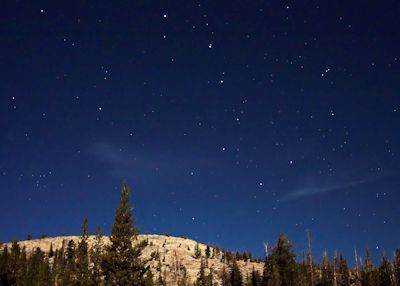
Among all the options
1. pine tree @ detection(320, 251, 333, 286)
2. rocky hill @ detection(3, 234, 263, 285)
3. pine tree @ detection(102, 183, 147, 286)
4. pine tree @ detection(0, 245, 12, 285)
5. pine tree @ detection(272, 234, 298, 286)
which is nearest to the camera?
pine tree @ detection(102, 183, 147, 286)

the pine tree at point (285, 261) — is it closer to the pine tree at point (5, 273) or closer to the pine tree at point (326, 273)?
the pine tree at point (326, 273)

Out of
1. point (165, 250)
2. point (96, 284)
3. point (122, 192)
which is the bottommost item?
point (96, 284)

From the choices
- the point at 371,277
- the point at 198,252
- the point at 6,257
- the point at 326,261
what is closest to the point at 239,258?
the point at 198,252

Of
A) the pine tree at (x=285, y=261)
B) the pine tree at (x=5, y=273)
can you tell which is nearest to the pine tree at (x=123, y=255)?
the pine tree at (x=5, y=273)

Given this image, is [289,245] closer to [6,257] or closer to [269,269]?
[269,269]

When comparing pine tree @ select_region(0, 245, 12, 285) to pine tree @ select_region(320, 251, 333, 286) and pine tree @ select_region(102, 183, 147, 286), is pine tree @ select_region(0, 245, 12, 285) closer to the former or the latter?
pine tree @ select_region(102, 183, 147, 286)

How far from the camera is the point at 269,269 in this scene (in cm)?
6938

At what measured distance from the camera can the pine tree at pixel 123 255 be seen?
2973 centimetres

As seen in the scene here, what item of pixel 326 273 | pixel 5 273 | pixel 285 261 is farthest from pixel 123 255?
pixel 326 273

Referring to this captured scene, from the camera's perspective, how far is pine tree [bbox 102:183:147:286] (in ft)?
97.6

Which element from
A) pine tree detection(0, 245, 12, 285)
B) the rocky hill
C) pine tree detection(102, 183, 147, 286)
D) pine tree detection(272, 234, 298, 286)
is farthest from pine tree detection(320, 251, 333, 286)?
pine tree detection(102, 183, 147, 286)

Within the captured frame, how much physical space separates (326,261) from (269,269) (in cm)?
5162

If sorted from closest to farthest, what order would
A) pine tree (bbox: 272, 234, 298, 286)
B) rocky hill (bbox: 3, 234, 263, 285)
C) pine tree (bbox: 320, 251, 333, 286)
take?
pine tree (bbox: 272, 234, 298, 286) < pine tree (bbox: 320, 251, 333, 286) < rocky hill (bbox: 3, 234, 263, 285)

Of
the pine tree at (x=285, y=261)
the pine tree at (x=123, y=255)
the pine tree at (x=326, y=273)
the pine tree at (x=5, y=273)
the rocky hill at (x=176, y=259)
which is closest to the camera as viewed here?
the pine tree at (x=123, y=255)
